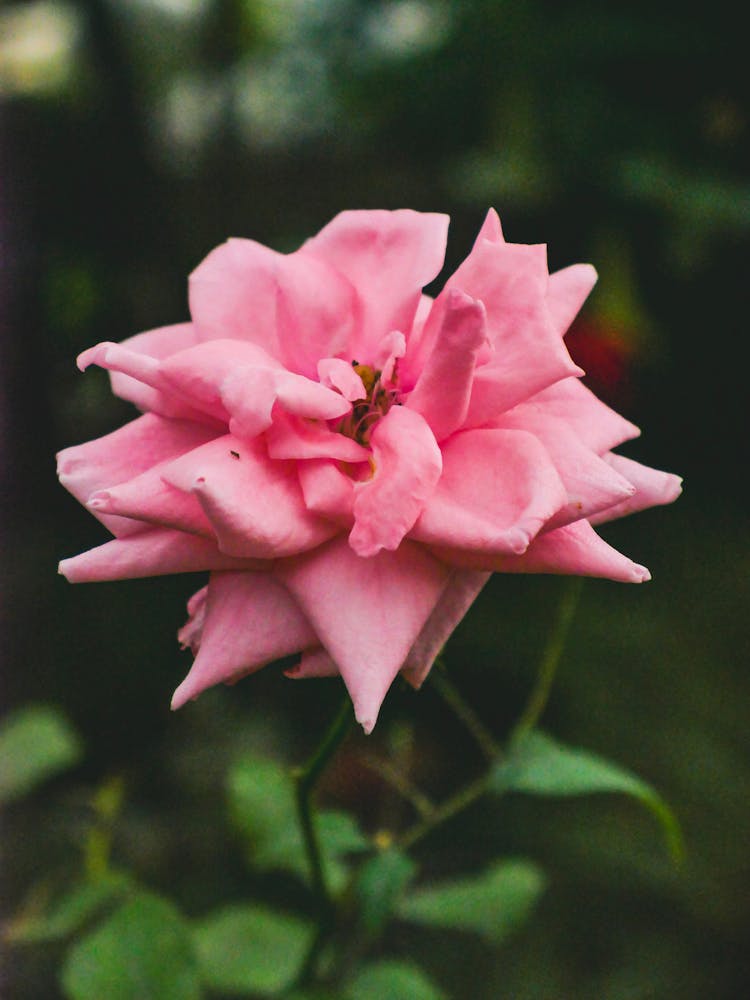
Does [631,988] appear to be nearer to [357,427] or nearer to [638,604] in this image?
[638,604]

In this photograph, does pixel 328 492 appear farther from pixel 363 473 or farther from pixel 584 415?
pixel 584 415

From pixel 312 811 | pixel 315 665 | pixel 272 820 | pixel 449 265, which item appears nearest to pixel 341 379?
pixel 315 665

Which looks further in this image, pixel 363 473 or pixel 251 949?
pixel 251 949

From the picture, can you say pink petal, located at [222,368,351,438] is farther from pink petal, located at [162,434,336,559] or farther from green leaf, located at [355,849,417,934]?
green leaf, located at [355,849,417,934]

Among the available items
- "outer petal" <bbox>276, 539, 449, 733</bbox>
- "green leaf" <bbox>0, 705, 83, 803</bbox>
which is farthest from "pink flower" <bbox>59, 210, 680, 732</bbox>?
"green leaf" <bbox>0, 705, 83, 803</bbox>

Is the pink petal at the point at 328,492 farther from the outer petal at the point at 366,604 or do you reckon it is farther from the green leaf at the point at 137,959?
the green leaf at the point at 137,959

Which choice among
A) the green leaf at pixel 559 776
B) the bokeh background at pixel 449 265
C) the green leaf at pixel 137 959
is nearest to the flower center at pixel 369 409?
the green leaf at pixel 559 776

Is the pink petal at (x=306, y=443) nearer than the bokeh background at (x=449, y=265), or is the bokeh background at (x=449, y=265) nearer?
the pink petal at (x=306, y=443)
